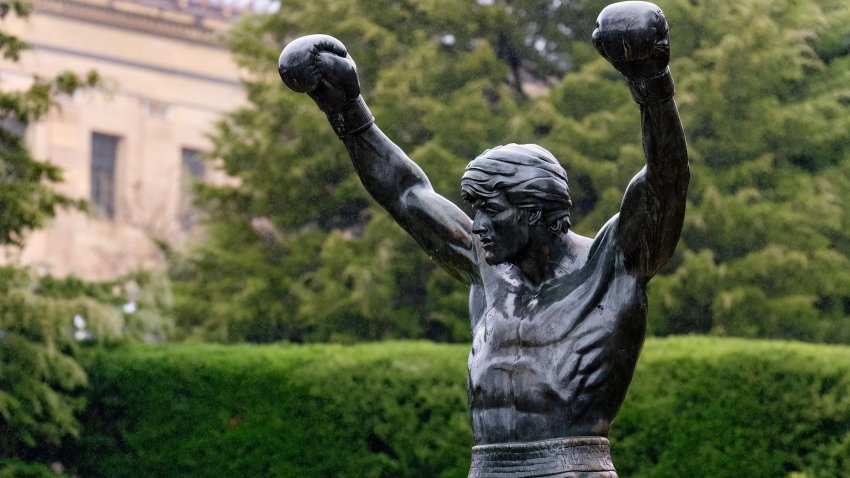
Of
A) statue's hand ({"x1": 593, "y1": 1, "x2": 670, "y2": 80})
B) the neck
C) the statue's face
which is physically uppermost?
statue's hand ({"x1": 593, "y1": 1, "x2": 670, "y2": 80})

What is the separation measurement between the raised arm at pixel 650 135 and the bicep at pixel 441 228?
698 millimetres

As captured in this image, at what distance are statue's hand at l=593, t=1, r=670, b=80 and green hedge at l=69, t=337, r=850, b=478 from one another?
333 inches

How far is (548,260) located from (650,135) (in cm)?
67

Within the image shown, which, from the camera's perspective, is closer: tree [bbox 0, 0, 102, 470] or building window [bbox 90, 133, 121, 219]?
tree [bbox 0, 0, 102, 470]

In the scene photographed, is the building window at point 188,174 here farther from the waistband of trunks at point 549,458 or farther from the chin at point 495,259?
the waistband of trunks at point 549,458

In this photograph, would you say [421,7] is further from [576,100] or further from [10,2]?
[10,2]

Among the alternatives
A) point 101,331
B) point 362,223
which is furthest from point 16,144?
point 362,223

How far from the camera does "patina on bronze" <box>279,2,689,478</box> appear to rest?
4781 mm

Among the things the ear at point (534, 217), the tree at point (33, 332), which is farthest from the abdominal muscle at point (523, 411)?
the tree at point (33, 332)

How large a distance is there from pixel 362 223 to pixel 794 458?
11.8 meters

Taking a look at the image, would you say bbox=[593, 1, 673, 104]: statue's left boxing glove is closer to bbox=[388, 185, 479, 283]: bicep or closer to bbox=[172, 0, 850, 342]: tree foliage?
bbox=[388, 185, 479, 283]: bicep

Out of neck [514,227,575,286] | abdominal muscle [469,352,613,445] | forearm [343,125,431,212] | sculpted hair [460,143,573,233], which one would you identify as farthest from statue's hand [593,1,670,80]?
forearm [343,125,431,212]

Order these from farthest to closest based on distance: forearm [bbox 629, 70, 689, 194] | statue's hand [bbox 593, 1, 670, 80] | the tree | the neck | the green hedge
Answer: the tree < the green hedge < the neck < forearm [bbox 629, 70, 689, 194] < statue's hand [bbox 593, 1, 670, 80]

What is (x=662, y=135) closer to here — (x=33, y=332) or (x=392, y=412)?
(x=392, y=412)
